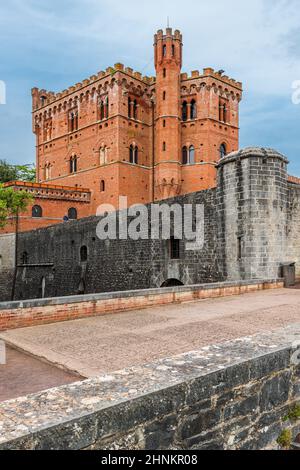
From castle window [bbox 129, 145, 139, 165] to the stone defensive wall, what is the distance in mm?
26766

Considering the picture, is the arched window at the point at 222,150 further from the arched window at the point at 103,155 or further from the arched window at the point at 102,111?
the arched window at the point at 102,111

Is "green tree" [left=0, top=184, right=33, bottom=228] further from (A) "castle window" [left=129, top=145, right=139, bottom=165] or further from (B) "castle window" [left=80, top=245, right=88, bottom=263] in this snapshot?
(A) "castle window" [left=129, top=145, right=139, bottom=165]

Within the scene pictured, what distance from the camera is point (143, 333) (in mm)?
6332

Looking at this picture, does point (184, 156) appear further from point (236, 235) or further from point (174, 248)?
point (236, 235)

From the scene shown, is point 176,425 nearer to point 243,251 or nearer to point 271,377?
point 271,377

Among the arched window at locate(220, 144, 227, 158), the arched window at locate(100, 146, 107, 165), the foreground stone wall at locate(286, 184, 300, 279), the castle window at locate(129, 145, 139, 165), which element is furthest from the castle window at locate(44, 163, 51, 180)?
the foreground stone wall at locate(286, 184, 300, 279)

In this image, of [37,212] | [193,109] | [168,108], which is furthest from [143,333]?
[193,109]

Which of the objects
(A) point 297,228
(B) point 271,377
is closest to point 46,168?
(A) point 297,228

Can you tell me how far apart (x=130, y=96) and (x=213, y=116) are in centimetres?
806

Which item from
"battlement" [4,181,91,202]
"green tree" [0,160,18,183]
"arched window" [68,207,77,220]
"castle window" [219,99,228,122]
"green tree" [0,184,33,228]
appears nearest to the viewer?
"green tree" [0,184,33,228]

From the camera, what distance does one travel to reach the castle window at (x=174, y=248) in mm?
17297

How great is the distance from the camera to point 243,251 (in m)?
14.0

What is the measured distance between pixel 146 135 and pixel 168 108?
13.2ft

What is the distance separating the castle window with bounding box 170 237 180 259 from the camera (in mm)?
17297
